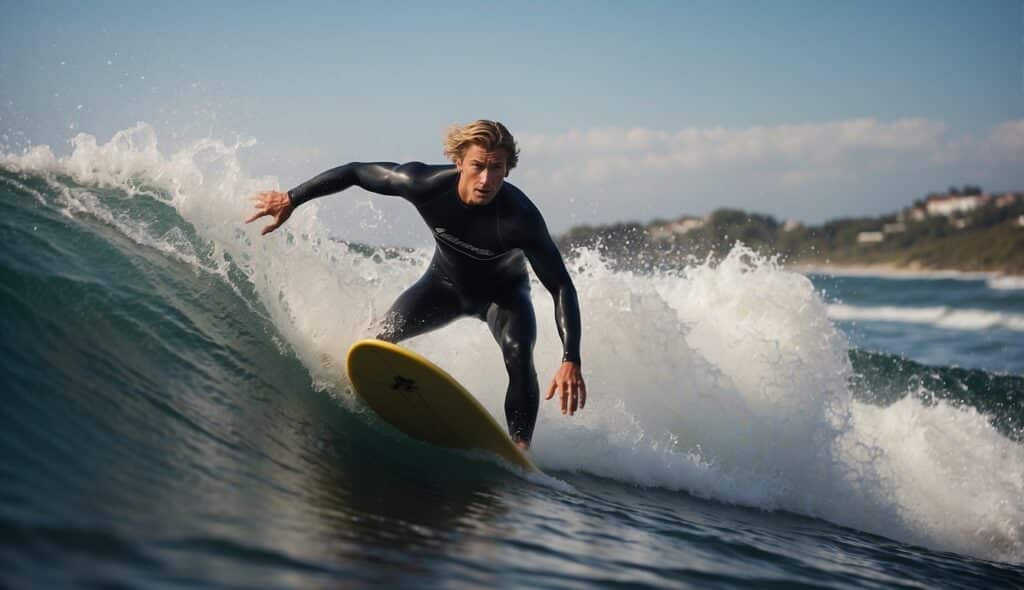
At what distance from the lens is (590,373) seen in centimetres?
722

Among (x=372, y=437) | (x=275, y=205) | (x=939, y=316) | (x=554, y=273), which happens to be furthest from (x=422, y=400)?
(x=939, y=316)

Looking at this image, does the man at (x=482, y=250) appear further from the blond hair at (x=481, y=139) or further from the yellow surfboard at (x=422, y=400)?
the yellow surfboard at (x=422, y=400)

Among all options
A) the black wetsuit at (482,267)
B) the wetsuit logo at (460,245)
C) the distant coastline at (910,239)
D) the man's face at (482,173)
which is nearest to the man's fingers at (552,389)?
the black wetsuit at (482,267)

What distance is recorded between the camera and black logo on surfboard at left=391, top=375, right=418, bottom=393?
479 cm

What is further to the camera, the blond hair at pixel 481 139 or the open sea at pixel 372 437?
the blond hair at pixel 481 139

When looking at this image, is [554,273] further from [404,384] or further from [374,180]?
[374,180]

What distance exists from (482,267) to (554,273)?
0.49 m

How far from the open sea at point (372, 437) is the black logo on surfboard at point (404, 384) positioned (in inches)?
15.1

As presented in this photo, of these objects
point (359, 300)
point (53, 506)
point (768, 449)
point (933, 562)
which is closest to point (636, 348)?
point (768, 449)

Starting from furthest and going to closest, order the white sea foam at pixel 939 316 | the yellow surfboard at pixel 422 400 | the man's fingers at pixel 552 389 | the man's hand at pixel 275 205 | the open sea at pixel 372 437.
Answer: the white sea foam at pixel 939 316 → the man's hand at pixel 275 205 → the yellow surfboard at pixel 422 400 → the man's fingers at pixel 552 389 → the open sea at pixel 372 437

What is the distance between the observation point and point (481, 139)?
4.49m

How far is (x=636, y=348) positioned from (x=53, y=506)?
527cm

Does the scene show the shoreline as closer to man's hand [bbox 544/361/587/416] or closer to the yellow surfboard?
the yellow surfboard

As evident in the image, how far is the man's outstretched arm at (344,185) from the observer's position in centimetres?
496
